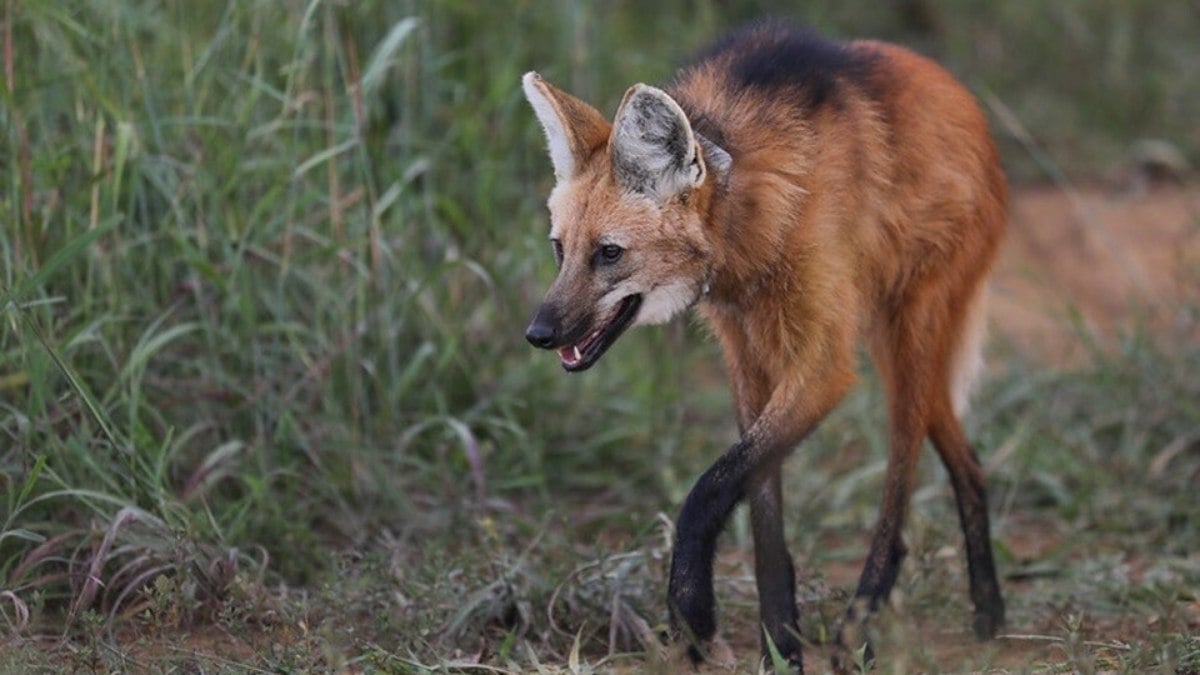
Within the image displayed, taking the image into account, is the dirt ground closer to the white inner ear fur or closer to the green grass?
the green grass

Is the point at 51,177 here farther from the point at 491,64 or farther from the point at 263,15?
the point at 491,64

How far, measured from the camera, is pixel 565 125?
136 inches

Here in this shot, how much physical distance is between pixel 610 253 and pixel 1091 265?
4.11m

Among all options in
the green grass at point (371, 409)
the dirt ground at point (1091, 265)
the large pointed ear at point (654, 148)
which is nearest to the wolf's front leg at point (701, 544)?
the green grass at point (371, 409)

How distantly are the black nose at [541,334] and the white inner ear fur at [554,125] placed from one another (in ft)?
1.27

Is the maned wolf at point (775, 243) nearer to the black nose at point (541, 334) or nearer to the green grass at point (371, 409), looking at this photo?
the black nose at point (541, 334)

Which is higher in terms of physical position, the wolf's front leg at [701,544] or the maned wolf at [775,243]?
the maned wolf at [775,243]

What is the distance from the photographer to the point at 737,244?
11.3 feet

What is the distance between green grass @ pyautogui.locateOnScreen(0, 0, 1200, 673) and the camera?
146 inches

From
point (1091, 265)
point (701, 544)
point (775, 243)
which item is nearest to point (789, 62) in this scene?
point (775, 243)

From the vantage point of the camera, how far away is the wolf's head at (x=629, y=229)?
10.9 ft

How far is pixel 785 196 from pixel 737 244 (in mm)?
147

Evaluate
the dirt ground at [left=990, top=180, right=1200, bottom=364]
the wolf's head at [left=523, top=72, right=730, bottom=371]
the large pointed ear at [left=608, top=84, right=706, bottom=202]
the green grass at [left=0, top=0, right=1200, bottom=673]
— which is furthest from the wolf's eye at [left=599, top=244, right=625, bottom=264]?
the dirt ground at [left=990, top=180, right=1200, bottom=364]

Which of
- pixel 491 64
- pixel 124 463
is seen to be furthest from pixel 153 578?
pixel 491 64
